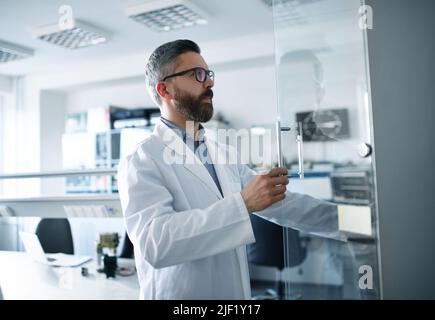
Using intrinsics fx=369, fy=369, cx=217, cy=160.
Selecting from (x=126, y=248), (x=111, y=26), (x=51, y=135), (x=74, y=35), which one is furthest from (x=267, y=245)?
(x=51, y=135)

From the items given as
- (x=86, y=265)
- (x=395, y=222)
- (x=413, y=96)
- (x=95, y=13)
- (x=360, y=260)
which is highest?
(x=95, y=13)

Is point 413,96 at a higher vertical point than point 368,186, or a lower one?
higher

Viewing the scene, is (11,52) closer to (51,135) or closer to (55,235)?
(51,135)

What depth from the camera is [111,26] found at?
284 cm

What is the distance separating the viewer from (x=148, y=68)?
109cm

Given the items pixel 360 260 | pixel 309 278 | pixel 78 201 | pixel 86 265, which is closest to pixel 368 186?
pixel 360 260

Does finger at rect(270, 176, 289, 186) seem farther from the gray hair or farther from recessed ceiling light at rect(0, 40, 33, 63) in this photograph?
recessed ceiling light at rect(0, 40, 33, 63)

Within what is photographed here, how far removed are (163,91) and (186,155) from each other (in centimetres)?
20

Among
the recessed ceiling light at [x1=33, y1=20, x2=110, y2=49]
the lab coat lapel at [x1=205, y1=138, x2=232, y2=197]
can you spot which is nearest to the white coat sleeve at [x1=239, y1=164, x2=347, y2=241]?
the lab coat lapel at [x1=205, y1=138, x2=232, y2=197]

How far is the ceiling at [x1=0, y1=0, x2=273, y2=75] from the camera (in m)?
2.43

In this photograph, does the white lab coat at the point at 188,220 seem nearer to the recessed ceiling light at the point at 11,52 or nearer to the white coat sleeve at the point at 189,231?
the white coat sleeve at the point at 189,231

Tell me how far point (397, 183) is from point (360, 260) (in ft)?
0.83
